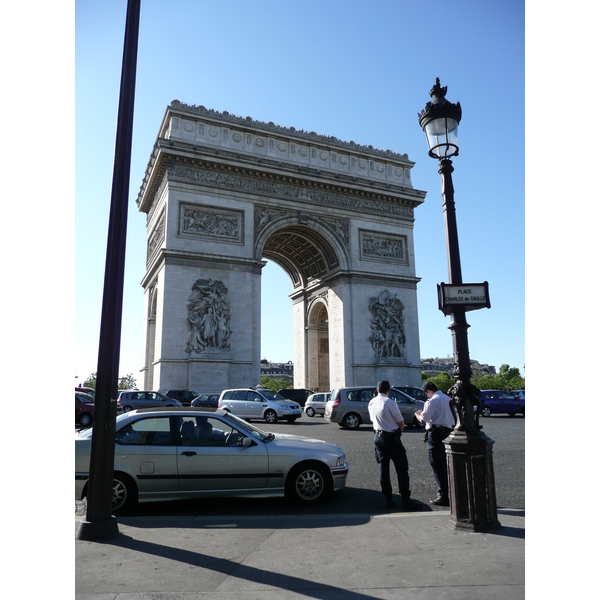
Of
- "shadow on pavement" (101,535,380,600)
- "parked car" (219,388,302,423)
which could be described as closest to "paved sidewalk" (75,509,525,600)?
"shadow on pavement" (101,535,380,600)

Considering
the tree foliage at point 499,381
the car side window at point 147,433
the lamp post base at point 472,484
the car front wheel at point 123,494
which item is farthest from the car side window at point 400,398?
the tree foliage at point 499,381

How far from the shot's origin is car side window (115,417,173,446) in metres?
6.84

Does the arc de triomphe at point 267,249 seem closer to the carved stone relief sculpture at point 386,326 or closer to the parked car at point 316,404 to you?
the carved stone relief sculpture at point 386,326

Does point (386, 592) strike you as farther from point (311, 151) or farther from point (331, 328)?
point (311, 151)

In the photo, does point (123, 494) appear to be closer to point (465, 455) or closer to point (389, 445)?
point (389, 445)

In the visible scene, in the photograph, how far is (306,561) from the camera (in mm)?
4371

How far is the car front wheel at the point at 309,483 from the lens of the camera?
7.00 m

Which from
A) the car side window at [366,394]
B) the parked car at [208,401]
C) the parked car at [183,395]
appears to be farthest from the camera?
the parked car at [183,395]

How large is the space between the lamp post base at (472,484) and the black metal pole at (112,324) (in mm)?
3543

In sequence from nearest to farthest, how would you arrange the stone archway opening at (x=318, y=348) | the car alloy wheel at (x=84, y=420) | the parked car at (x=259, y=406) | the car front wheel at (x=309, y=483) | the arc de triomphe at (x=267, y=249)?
1. the car front wheel at (x=309, y=483)
2. the parked car at (x=259, y=406)
3. the car alloy wheel at (x=84, y=420)
4. the arc de triomphe at (x=267, y=249)
5. the stone archway opening at (x=318, y=348)

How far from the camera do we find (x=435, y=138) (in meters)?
6.15

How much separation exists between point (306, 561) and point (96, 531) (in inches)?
85.9

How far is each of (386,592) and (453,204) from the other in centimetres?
429

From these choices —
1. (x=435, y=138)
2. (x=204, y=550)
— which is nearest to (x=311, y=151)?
(x=435, y=138)
